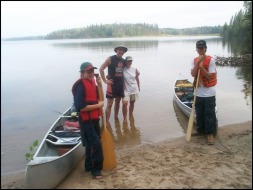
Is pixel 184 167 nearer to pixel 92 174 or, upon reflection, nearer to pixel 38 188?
pixel 92 174

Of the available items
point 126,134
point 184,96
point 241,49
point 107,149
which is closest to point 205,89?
point 107,149

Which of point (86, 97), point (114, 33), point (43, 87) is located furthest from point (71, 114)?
point (114, 33)

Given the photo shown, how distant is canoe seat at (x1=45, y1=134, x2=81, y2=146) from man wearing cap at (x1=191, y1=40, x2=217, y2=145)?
2.72 meters

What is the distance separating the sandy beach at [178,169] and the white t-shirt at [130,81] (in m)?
1.72

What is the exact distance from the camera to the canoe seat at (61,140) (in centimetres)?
540

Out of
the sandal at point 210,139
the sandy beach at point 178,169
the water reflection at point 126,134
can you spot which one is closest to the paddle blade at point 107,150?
the sandy beach at point 178,169

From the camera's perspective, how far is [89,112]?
14.1 feet

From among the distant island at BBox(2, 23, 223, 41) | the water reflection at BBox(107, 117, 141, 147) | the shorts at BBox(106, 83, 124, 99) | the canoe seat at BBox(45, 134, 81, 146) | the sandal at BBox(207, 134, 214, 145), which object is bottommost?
the water reflection at BBox(107, 117, 141, 147)

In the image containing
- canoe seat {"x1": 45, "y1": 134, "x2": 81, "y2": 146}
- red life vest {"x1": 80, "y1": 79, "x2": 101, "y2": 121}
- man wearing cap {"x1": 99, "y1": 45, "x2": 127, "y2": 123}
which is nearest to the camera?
red life vest {"x1": 80, "y1": 79, "x2": 101, "y2": 121}

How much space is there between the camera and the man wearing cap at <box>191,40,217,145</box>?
5.41 meters

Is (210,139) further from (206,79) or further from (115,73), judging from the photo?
(115,73)

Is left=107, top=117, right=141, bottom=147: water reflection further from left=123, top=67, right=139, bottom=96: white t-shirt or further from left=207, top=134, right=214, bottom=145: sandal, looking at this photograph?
left=207, top=134, right=214, bottom=145: sandal

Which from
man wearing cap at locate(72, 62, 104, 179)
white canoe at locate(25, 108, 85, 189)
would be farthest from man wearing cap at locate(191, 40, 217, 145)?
white canoe at locate(25, 108, 85, 189)

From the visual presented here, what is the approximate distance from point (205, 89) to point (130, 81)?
6.90 feet
